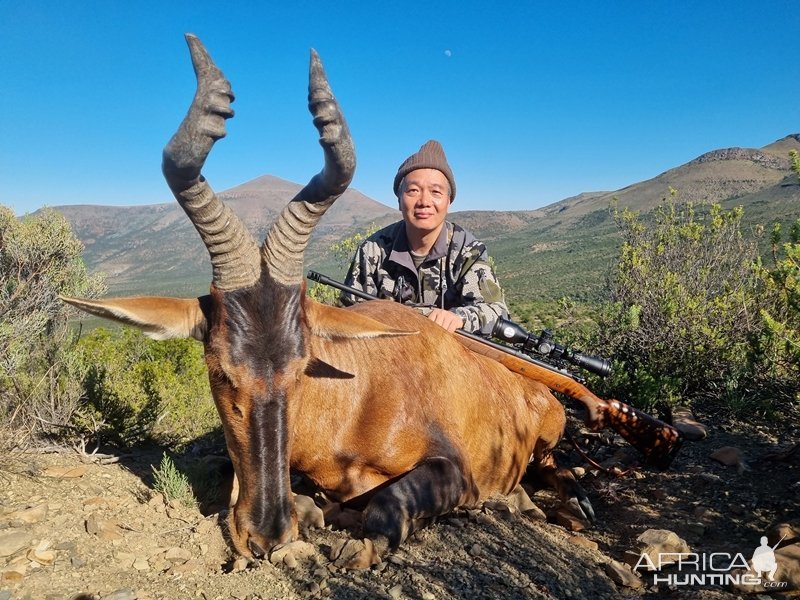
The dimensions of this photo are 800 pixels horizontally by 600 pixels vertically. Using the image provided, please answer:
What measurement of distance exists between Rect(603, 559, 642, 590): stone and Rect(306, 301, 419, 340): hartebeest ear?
2099 mm

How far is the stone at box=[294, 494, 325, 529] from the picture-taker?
3949mm

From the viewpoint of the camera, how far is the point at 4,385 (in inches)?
231

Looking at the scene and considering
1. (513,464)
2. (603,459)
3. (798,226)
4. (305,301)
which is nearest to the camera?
(305,301)

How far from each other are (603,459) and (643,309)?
354 cm

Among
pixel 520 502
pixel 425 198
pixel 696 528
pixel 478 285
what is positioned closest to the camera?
pixel 696 528

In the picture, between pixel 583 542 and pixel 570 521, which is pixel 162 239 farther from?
pixel 583 542

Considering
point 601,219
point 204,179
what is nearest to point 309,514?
point 204,179

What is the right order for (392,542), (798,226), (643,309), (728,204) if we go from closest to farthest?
(392,542), (798,226), (643,309), (728,204)

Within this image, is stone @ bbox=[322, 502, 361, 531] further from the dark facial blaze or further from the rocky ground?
the dark facial blaze

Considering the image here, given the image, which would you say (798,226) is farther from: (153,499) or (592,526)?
(153,499)

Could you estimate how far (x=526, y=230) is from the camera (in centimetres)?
12075

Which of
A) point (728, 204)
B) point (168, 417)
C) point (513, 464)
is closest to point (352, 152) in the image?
point (513, 464)

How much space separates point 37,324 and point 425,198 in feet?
18.3

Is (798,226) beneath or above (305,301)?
above
